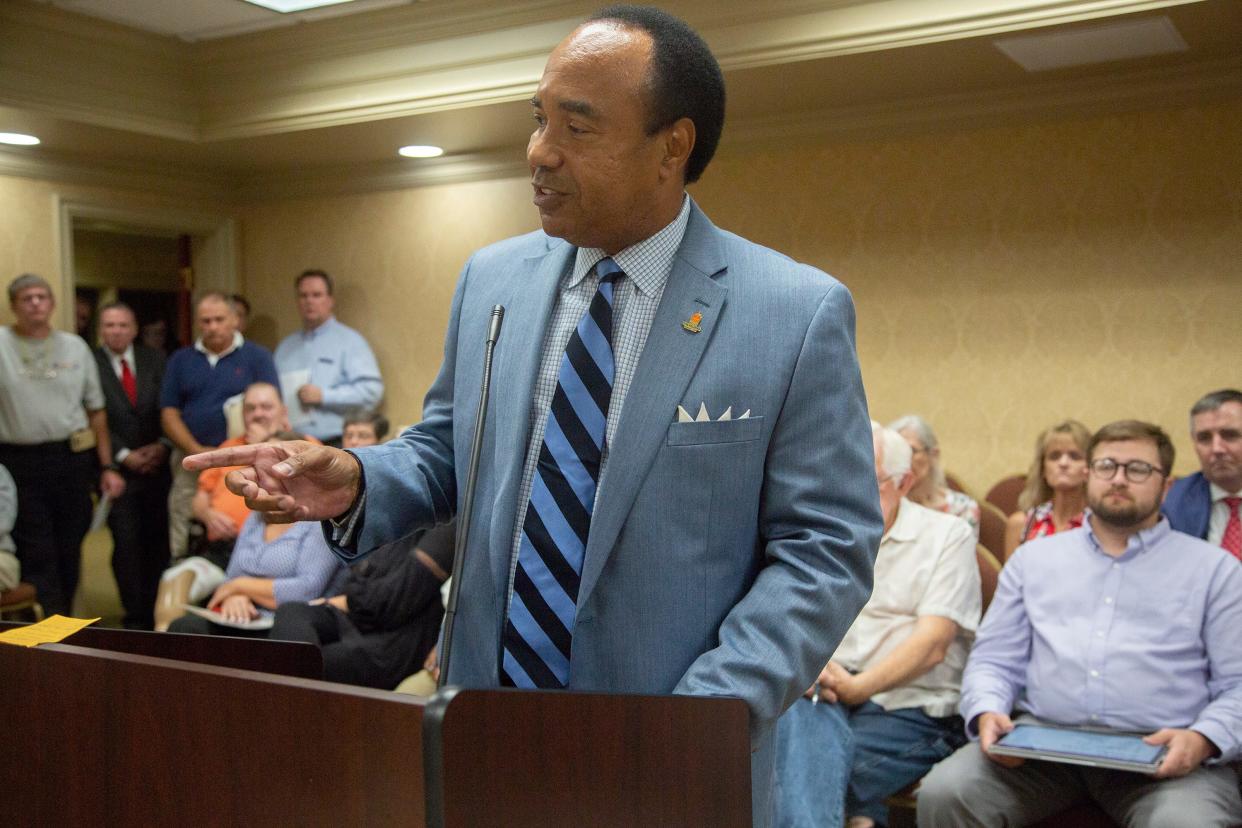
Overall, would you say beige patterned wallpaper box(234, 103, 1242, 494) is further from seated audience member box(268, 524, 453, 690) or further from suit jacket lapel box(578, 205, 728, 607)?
suit jacket lapel box(578, 205, 728, 607)

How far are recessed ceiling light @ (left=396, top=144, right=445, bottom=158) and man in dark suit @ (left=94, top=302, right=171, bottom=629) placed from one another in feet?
5.43

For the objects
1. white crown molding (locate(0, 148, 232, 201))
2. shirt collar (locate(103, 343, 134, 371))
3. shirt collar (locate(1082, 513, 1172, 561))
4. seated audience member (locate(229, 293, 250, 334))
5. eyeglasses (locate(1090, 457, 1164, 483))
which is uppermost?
white crown molding (locate(0, 148, 232, 201))

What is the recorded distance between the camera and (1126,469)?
3.04 meters

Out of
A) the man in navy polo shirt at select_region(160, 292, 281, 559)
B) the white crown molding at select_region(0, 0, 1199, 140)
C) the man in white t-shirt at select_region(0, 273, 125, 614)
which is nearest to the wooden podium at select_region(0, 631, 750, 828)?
the white crown molding at select_region(0, 0, 1199, 140)

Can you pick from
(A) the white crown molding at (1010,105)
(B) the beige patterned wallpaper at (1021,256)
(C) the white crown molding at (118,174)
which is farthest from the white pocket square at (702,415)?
(C) the white crown molding at (118,174)

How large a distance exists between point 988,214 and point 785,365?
430 cm

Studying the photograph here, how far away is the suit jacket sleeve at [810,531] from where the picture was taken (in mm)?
1217

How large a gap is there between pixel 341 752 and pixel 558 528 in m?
0.44

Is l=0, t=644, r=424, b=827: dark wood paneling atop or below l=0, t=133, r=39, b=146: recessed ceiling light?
below

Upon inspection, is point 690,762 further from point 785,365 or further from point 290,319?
point 290,319

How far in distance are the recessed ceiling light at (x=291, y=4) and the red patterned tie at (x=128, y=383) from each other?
207 centimetres

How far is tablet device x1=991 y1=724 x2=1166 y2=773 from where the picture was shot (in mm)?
2584

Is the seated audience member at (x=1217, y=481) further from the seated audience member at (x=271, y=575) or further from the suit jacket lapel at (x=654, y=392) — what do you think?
the suit jacket lapel at (x=654, y=392)

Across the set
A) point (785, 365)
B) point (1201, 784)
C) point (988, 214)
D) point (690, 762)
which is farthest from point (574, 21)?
point (690, 762)
